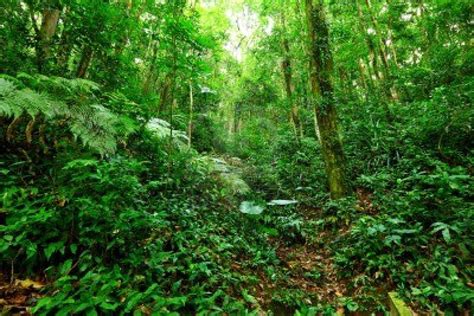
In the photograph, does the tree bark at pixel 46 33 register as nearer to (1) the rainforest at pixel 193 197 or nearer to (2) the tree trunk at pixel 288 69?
(1) the rainforest at pixel 193 197

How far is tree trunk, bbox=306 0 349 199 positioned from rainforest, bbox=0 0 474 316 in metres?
0.03

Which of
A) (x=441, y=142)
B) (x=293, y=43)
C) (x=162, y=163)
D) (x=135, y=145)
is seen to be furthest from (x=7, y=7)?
(x=293, y=43)

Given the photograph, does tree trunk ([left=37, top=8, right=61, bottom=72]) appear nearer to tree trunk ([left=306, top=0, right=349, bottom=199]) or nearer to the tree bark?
the tree bark

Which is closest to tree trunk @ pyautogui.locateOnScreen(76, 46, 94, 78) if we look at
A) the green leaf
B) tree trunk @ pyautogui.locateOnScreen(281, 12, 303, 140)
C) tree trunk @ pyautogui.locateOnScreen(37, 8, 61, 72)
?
tree trunk @ pyautogui.locateOnScreen(37, 8, 61, 72)

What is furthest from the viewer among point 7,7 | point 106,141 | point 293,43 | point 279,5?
point 293,43

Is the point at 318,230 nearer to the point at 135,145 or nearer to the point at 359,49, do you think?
the point at 135,145

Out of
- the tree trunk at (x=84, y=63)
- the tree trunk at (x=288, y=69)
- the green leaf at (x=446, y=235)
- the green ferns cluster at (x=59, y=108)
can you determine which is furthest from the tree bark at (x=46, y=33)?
the tree trunk at (x=288, y=69)

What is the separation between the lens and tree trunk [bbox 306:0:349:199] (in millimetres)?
6277

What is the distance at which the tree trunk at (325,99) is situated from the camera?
6.28m

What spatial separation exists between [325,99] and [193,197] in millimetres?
3520

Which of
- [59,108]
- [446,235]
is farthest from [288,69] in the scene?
[59,108]

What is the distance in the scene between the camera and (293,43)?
40.1ft

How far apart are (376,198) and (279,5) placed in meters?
8.58

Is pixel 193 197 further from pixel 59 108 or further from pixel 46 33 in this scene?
pixel 46 33
